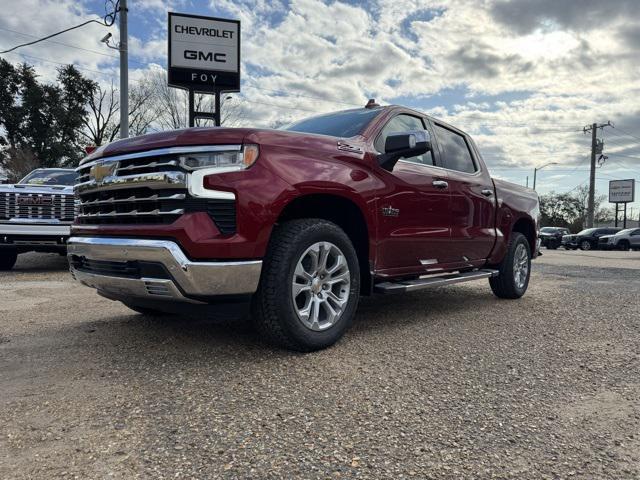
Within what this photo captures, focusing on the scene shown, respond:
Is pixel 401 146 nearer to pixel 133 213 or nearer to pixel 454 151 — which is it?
pixel 454 151

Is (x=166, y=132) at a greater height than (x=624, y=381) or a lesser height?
greater

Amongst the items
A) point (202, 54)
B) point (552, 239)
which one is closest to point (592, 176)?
point (552, 239)

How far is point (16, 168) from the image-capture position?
125 ft

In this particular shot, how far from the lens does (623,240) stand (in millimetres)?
29984

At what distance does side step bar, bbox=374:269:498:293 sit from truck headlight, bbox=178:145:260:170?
153 cm

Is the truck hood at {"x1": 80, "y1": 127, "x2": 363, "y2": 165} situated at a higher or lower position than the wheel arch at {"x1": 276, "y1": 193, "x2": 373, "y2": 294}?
higher

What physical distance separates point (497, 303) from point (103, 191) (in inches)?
170

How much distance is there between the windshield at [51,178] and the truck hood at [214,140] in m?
6.84

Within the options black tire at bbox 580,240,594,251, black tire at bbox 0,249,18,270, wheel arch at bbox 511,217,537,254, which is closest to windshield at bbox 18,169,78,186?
black tire at bbox 0,249,18,270

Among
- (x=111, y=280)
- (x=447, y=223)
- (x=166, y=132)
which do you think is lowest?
(x=111, y=280)

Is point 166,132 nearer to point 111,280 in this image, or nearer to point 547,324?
point 111,280

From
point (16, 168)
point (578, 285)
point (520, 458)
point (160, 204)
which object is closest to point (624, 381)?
point (520, 458)

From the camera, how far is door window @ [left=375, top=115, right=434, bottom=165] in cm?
415

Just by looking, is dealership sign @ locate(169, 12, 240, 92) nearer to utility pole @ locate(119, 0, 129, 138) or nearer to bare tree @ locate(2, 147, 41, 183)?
utility pole @ locate(119, 0, 129, 138)
